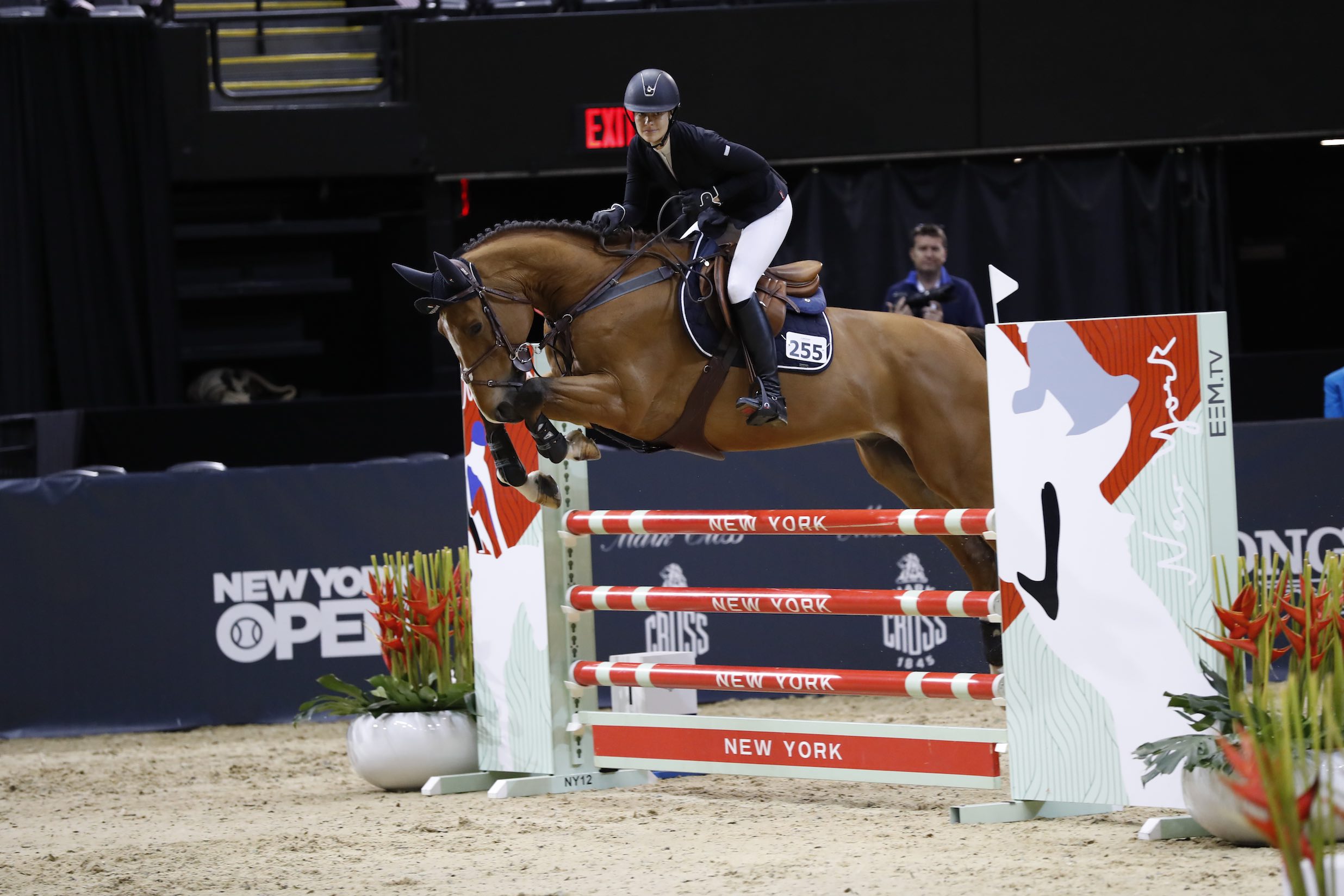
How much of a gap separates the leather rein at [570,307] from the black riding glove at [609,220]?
3 cm

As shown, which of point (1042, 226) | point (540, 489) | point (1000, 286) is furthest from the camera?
point (1042, 226)

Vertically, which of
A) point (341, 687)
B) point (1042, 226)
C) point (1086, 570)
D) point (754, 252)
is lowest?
point (341, 687)

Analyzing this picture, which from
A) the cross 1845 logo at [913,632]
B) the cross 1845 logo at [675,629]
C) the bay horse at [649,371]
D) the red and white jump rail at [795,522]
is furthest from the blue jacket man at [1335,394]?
the red and white jump rail at [795,522]

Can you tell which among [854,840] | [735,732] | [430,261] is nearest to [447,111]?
[430,261]

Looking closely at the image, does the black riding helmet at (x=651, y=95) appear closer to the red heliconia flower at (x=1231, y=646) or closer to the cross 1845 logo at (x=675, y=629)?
→ the red heliconia flower at (x=1231, y=646)

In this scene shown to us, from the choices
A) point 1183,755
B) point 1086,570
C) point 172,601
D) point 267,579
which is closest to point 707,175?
point 1086,570

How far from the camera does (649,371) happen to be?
5.08m

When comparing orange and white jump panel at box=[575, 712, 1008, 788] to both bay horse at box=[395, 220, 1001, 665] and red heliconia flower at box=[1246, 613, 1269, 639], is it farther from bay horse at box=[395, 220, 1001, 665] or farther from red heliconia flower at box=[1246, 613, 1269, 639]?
red heliconia flower at box=[1246, 613, 1269, 639]

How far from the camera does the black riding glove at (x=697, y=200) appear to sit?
523 cm

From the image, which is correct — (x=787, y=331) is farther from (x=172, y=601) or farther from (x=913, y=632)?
(x=172, y=601)

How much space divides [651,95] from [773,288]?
0.80 meters

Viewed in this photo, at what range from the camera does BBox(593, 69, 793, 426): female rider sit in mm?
5016

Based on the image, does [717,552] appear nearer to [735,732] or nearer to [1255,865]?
[735,732]

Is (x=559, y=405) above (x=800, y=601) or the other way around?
above
